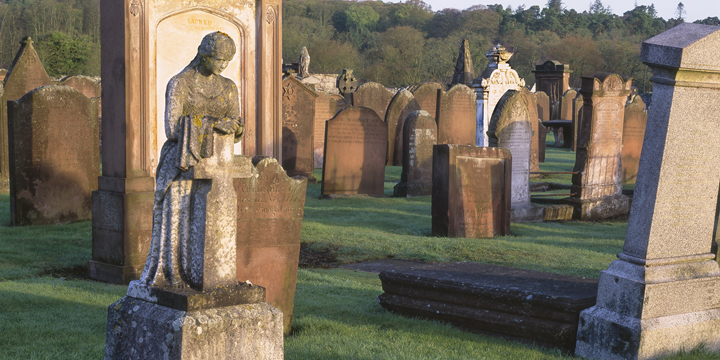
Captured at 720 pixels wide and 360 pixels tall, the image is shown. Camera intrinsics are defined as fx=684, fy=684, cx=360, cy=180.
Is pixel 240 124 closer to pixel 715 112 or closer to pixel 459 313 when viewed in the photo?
pixel 459 313

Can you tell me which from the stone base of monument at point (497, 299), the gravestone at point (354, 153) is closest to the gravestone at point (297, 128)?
the gravestone at point (354, 153)

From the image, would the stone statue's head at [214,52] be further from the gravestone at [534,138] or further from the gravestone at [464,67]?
the gravestone at [464,67]

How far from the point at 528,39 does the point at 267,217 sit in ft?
218

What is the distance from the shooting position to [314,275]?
21.8ft

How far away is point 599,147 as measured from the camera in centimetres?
1116

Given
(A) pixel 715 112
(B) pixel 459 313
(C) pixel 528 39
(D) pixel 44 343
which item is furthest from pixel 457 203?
(C) pixel 528 39

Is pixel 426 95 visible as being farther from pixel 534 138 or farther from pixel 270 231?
pixel 270 231

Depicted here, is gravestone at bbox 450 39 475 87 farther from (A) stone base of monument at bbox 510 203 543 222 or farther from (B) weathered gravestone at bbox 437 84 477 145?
(A) stone base of monument at bbox 510 203 543 222

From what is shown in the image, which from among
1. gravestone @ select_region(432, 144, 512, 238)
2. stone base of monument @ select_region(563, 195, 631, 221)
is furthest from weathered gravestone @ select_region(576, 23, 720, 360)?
stone base of monument @ select_region(563, 195, 631, 221)

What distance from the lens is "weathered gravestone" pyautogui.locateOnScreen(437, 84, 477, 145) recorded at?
50.8 feet

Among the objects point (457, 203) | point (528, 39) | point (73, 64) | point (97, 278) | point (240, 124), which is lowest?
point (97, 278)

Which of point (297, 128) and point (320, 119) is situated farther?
point (320, 119)

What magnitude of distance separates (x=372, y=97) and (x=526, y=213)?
384 inches

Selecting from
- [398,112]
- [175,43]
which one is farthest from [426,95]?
[175,43]
